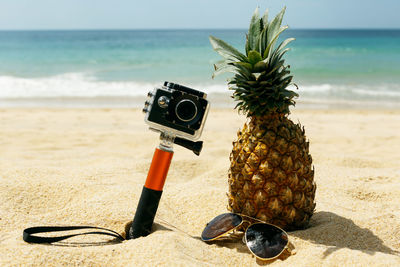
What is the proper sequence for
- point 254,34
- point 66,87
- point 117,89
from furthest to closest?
1. point 66,87
2. point 117,89
3. point 254,34

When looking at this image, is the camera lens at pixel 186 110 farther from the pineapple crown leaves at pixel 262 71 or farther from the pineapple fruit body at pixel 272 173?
the pineapple fruit body at pixel 272 173

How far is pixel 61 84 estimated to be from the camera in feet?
44.0

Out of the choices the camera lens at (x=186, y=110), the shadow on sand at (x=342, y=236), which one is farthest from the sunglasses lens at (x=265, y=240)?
the camera lens at (x=186, y=110)

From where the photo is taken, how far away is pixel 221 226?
2.08m

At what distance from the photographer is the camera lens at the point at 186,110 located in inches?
73.6

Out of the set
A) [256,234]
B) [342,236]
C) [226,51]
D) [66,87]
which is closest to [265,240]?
[256,234]

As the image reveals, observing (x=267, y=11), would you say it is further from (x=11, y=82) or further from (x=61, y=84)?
(x=11, y=82)

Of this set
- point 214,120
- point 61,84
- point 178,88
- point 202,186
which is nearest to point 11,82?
point 61,84

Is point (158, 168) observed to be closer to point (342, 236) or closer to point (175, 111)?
point (175, 111)

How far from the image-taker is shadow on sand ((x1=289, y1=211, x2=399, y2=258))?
2.00m

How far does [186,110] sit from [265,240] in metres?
0.76

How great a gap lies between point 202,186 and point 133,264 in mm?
1382

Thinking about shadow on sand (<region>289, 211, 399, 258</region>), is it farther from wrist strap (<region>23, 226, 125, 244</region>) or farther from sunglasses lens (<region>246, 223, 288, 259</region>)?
wrist strap (<region>23, 226, 125, 244</region>)

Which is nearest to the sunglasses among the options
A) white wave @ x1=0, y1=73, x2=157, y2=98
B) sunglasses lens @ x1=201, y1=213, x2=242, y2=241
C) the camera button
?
sunglasses lens @ x1=201, y1=213, x2=242, y2=241
